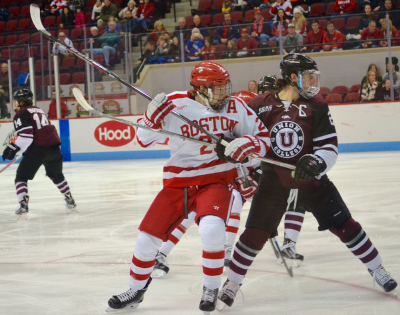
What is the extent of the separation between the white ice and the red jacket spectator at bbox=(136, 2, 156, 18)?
24.8ft

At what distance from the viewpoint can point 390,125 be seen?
9562mm

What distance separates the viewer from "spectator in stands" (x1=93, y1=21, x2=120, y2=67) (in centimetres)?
1005

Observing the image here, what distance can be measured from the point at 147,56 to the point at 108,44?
2.34 ft

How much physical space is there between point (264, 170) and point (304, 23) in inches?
291

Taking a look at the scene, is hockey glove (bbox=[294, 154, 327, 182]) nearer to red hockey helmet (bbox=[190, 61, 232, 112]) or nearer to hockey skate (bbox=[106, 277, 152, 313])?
red hockey helmet (bbox=[190, 61, 232, 112])

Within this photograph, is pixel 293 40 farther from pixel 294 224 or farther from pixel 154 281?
pixel 154 281

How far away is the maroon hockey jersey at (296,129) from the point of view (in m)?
2.56

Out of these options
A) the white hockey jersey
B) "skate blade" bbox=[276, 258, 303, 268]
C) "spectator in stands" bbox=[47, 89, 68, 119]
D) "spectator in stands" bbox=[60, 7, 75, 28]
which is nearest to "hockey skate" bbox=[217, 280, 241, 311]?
the white hockey jersey

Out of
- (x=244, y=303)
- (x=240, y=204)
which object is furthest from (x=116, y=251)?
(x=244, y=303)

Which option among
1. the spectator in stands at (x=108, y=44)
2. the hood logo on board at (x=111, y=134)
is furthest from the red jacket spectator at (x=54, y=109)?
the spectator in stands at (x=108, y=44)

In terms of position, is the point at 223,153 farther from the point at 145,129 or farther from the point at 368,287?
the point at 368,287

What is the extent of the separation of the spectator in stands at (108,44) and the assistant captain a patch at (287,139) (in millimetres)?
7795

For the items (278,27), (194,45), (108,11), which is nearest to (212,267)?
(278,27)

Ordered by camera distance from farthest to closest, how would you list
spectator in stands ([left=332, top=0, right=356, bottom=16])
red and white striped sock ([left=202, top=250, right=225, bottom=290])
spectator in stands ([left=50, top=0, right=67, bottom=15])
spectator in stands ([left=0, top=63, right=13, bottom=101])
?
spectator in stands ([left=50, top=0, right=67, bottom=15]) < spectator in stands ([left=332, top=0, right=356, bottom=16]) < spectator in stands ([left=0, top=63, right=13, bottom=101]) < red and white striped sock ([left=202, top=250, right=225, bottom=290])
